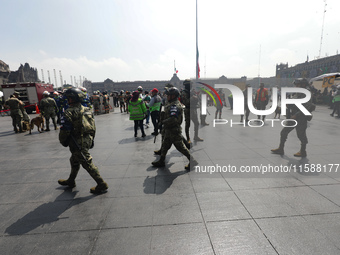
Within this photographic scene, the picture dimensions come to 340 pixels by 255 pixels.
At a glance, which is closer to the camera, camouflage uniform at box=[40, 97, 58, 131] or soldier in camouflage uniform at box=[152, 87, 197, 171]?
soldier in camouflage uniform at box=[152, 87, 197, 171]

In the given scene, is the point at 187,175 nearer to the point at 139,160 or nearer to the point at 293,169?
the point at 139,160

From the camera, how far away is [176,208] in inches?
110

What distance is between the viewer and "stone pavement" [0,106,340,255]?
2145mm

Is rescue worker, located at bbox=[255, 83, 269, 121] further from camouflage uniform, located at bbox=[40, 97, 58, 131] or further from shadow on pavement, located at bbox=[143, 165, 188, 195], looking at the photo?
camouflage uniform, located at bbox=[40, 97, 58, 131]

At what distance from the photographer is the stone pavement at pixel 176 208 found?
2145 millimetres

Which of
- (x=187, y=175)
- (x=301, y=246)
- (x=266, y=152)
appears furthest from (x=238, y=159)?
(x=301, y=246)

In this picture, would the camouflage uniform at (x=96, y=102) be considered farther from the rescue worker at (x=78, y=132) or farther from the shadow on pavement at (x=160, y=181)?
the rescue worker at (x=78, y=132)

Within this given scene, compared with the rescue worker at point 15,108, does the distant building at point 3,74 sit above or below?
above

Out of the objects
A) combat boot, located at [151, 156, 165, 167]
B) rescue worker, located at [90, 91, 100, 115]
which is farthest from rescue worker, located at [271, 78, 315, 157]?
rescue worker, located at [90, 91, 100, 115]

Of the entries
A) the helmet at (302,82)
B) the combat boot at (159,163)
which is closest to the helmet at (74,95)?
the combat boot at (159,163)

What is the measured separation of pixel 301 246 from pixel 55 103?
33.6 ft

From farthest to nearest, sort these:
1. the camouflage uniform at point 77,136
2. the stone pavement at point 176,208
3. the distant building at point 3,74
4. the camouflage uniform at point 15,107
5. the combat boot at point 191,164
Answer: the distant building at point 3,74 < the camouflage uniform at point 15,107 < the combat boot at point 191,164 < the camouflage uniform at point 77,136 < the stone pavement at point 176,208

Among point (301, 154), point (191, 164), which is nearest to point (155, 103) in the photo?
point (191, 164)

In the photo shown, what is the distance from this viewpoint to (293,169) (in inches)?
159
